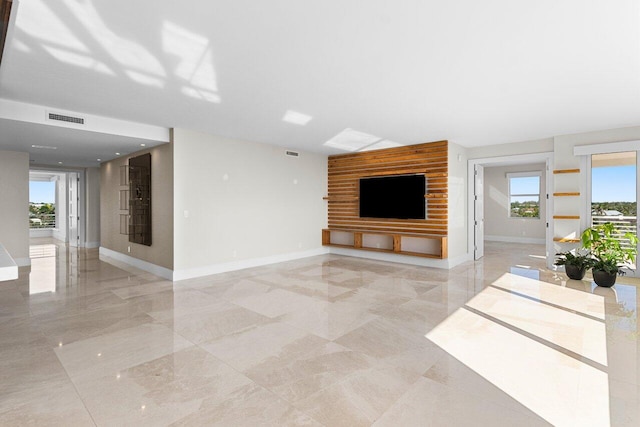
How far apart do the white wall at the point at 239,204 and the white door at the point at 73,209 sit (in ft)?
20.5

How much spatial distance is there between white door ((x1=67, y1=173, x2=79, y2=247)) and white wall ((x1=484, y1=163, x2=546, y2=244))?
1297 centimetres

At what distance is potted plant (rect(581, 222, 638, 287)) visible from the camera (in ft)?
16.3

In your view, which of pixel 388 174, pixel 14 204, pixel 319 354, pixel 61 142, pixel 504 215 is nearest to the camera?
pixel 319 354

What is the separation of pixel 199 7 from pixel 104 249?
7.90 metres

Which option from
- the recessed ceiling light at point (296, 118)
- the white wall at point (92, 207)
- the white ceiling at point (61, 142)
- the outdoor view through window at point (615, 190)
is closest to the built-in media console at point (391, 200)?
the outdoor view through window at point (615, 190)

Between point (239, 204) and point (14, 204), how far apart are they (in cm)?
476

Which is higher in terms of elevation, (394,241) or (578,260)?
(394,241)

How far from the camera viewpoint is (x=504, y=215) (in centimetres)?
1064

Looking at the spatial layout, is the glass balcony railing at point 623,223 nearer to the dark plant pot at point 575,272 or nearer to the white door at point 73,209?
the dark plant pot at point 575,272

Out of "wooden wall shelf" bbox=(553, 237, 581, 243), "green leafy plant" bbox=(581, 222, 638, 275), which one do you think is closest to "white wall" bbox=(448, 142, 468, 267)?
"wooden wall shelf" bbox=(553, 237, 581, 243)

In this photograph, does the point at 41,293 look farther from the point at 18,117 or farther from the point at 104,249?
the point at 104,249

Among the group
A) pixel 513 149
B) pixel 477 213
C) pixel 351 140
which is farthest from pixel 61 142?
pixel 513 149

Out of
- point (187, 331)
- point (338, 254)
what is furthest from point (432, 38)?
point (338, 254)

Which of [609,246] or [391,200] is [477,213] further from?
[609,246]
